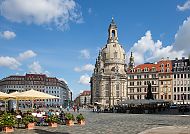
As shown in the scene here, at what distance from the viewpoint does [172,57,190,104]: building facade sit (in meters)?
128

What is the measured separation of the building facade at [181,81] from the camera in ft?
419

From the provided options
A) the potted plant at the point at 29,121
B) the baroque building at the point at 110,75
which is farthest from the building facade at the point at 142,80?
the potted plant at the point at 29,121

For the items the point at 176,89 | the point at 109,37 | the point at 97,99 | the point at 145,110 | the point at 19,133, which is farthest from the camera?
the point at 109,37

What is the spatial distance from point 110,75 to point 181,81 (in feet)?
108

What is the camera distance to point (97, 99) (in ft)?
500

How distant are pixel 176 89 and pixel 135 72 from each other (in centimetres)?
1841

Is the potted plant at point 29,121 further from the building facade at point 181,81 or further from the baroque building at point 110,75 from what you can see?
the baroque building at point 110,75

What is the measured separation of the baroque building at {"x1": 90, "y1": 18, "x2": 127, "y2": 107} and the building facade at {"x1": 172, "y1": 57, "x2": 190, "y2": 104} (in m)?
23.3

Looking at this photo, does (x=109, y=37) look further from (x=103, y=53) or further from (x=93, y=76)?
(x=93, y=76)

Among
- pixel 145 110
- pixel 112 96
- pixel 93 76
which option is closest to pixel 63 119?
pixel 145 110

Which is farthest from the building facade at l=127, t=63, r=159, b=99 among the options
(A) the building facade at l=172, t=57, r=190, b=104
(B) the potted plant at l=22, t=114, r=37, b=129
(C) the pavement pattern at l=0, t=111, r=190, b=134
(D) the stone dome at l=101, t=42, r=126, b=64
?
(B) the potted plant at l=22, t=114, r=37, b=129

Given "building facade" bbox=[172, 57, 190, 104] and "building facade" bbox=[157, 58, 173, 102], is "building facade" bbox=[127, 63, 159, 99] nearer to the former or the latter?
"building facade" bbox=[157, 58, 173, 102]

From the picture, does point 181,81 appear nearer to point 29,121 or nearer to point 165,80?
point 165,80

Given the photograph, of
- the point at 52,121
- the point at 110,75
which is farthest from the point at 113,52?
the point at 52,121
